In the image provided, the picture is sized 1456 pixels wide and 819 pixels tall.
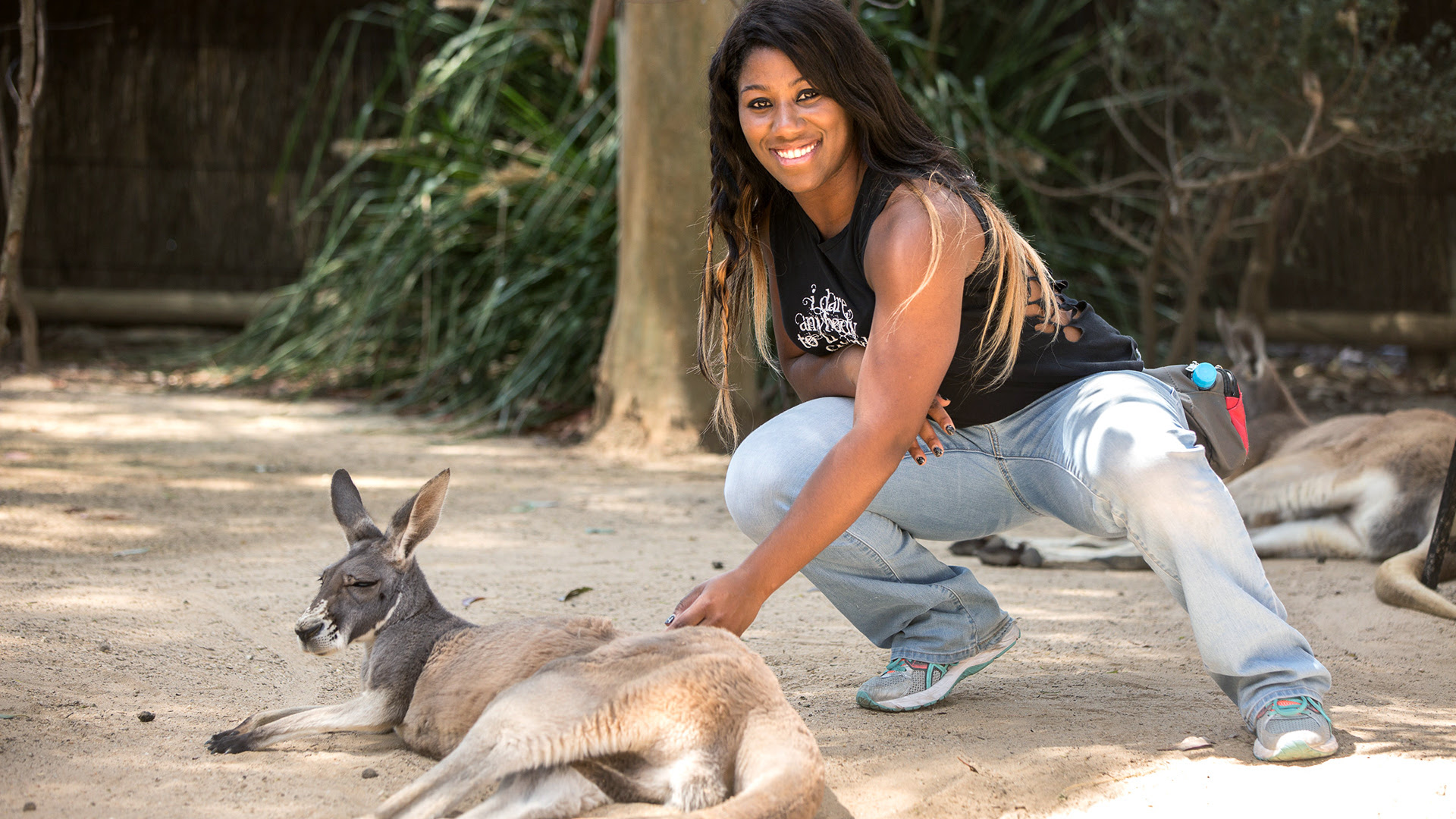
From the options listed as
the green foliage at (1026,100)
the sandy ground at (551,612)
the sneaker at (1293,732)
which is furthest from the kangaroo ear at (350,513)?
the green foliage at (1026,100)

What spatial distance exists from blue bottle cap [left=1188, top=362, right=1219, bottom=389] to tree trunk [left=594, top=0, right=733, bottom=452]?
124 inches

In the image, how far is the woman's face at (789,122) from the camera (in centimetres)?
236

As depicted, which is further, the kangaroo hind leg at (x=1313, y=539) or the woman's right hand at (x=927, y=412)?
the kangaroo hind leg at (x=1313, y=539)

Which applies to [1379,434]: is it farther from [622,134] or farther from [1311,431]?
[622,134]

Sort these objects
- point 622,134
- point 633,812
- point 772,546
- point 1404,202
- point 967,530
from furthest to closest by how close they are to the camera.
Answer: point 1404,202 → point 622,134 → point 967,530 → point 772,546 → point 633,812

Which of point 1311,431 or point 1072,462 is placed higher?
point 1072,462

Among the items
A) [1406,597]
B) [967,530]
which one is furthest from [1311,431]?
[967,530]

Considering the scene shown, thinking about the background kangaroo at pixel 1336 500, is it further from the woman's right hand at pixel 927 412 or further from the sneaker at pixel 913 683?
the woman's right hand at pixel 927 412

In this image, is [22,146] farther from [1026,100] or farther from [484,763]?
[1026,100]

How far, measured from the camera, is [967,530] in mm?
2691

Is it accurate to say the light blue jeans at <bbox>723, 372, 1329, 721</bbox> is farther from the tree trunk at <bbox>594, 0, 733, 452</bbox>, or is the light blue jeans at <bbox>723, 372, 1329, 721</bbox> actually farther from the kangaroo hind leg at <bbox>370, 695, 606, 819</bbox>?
the tree trunk at <bbox>594, 0, 733, 452</bbox>

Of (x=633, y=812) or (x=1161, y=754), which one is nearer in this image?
(x=633, y=812)

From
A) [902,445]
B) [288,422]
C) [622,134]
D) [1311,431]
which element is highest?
[622,134]

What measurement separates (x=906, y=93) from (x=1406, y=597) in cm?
388
